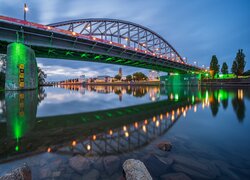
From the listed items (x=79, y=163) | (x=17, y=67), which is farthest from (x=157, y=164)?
(x=17, y=67)

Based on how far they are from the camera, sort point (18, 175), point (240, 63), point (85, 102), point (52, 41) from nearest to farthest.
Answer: point (18, 175), point (85, 102), point (52, 41), point (240, 63)

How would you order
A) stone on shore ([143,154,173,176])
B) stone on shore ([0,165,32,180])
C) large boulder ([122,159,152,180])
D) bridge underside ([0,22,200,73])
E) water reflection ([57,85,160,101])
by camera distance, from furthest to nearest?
water reflection ([57,85,160,101]), bridge underside ([0,22,200,73]), stone on shore ([143,154,173,176]), large boulder ([122,159,152,180]), stone on shore ([0,165,32,180])

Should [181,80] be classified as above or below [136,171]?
above

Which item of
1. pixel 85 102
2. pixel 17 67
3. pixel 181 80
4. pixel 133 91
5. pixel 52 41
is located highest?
pixel 52 41

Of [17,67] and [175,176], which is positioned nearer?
[175,176]

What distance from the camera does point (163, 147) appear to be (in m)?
5.29

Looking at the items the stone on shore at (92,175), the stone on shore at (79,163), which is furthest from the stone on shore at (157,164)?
the stone on shore at (79,163)

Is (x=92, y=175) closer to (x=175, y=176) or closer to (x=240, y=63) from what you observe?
(x=175, y=176)

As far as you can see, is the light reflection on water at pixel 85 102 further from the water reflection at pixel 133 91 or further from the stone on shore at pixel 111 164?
the stone on shore at pixel 111 164

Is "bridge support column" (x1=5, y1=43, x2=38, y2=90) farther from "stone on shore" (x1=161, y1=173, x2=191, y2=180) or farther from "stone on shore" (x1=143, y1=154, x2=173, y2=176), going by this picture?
"stone on shore" (x1=161, y1=173, x2=191, y2=180)

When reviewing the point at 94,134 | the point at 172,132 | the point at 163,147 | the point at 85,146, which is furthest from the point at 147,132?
the point at 85,146

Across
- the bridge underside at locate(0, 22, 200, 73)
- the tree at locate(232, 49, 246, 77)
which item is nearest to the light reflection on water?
the bridge underside at locate(0, 22, 200, 73)

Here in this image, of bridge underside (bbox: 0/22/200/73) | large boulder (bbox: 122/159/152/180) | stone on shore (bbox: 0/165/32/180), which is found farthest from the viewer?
bridge underside (bbox: 0/22/200/73)

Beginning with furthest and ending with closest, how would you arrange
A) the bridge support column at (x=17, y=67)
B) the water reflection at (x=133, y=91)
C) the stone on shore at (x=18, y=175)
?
1. the water reflection at (x=133, y=91)
2. the bridge support column at (x=17, y=67)
3. the stone on shore at (x=18, y=175)
